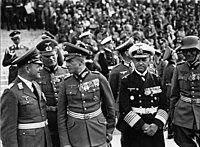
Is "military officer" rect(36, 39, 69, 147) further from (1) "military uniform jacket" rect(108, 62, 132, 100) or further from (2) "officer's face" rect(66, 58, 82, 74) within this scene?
(1) "military uniform jacket" rect(108, 62, 132, 100)

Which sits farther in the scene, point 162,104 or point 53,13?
point 53,13

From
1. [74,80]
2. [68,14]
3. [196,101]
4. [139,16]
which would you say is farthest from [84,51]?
[139,16]

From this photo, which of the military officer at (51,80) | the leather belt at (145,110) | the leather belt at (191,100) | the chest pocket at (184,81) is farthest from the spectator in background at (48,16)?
the leather belt at (145,110)

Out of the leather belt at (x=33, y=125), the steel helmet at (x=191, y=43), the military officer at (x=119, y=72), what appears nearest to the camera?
the leather belt at (x=33, y=125)

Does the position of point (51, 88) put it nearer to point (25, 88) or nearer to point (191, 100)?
point (25, 88)

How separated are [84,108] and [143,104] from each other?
0.79m

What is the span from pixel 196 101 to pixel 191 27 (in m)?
16.0

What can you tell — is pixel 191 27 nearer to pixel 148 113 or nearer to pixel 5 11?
pixel 5 11

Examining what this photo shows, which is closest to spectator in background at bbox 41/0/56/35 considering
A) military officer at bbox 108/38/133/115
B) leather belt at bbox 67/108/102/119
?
military officer at bbox 108/38/133/115

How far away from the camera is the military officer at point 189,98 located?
5.42 meters

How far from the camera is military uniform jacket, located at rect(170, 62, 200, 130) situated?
542cm

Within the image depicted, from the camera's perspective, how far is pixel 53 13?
19688mm

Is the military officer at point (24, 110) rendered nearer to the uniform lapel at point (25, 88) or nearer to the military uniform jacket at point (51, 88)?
the uniform lapel at point (25, 88)

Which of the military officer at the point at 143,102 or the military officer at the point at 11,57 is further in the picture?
the military officer at the point at 11,57
